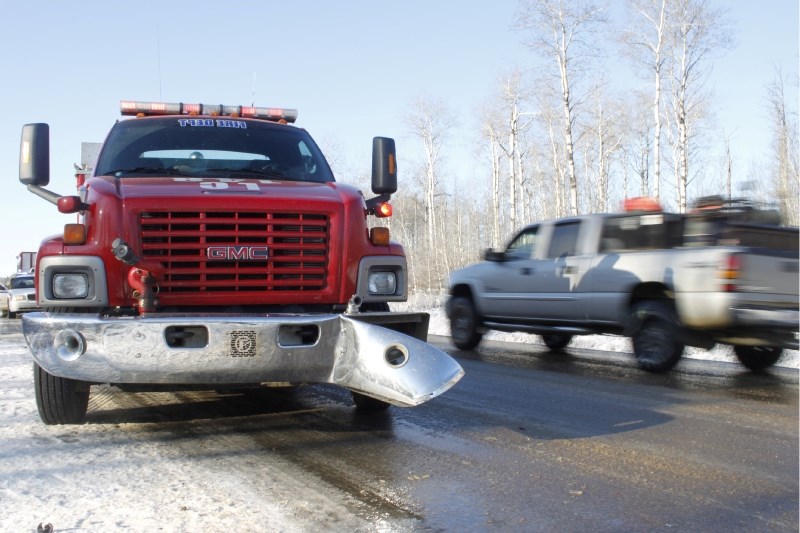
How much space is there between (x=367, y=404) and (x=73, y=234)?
2.44m

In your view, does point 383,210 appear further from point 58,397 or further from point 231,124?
point 58,397

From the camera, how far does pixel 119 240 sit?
416 cm

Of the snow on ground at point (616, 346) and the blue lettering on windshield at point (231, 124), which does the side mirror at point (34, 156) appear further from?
the snow on ground at point (616, 346)

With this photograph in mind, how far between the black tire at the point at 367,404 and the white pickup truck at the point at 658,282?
384 cm

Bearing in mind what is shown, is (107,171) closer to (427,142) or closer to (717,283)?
(717,283)

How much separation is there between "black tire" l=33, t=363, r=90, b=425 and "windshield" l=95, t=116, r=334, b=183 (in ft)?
5.11

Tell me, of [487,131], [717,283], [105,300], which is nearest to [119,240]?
[105,300]

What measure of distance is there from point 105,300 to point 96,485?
45.3 inches

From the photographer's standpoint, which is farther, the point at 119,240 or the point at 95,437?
the point at 95,437

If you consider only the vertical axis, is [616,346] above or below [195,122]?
below

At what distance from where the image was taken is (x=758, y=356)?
8516mm

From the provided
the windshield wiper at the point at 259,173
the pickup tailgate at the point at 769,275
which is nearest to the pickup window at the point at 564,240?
Answer: the pickup tailgate at the point at 769,275

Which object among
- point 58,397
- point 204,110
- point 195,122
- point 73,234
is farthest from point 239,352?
point 204,110

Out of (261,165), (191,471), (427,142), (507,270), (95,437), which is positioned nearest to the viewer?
(191,471)
